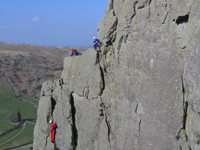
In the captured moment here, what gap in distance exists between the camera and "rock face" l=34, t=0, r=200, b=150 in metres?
10.8

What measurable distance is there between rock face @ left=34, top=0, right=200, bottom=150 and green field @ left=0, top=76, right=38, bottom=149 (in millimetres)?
37646

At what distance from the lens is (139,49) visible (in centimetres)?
1277

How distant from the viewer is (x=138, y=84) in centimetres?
1285

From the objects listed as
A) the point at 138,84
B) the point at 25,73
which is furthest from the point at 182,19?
the point at 25,73

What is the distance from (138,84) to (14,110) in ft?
214

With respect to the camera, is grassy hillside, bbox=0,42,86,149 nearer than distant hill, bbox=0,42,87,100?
Yes

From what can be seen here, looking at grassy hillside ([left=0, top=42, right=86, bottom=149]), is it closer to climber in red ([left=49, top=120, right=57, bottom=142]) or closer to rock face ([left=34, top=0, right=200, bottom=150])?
climber in red ([left=49, top=120, right=57, bottom=142])

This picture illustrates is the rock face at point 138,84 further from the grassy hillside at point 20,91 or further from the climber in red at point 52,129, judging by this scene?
the grassy hillside at point 20,91

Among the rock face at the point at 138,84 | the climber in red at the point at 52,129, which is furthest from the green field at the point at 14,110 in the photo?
the rock face at the point at 138,84

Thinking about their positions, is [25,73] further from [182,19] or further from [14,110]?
[182,19]

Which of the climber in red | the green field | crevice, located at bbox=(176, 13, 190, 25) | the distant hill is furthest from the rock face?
the distant hill

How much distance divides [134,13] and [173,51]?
3.65 meters

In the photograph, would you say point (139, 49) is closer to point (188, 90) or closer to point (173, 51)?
point (173, 51)

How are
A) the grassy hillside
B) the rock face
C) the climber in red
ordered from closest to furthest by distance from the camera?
the rock face → the climber in red → the grassy hillside
